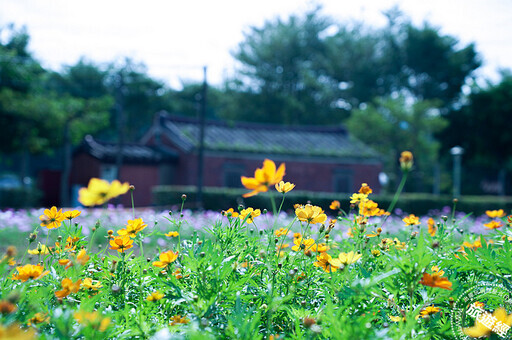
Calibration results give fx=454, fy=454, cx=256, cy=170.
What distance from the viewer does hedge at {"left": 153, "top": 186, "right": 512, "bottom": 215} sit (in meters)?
13.6

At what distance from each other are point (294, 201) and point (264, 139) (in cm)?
696

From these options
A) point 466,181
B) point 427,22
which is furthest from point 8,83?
point 466,181

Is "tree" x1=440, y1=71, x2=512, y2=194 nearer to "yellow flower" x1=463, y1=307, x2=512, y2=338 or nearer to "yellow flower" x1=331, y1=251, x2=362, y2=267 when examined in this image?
"yellow flower" x1=463, y1=307, x2=512, y2=338

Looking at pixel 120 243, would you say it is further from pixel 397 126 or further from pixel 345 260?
pixel 397 126

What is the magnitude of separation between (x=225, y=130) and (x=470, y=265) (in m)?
19.5

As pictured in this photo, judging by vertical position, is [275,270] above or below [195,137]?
below

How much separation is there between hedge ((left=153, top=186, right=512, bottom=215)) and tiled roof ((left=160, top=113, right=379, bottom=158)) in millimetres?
4574

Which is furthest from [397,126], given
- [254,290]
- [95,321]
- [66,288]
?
[95,321]

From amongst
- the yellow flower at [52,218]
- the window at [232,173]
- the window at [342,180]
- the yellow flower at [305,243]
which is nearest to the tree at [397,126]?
the window at [342,180]

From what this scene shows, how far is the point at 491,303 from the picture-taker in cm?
195

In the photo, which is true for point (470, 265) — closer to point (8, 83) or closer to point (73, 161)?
point (8, 83)

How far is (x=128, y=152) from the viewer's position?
19.0 m

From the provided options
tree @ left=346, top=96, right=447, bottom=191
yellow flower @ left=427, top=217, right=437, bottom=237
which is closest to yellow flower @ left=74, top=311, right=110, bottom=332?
yellow flower @ left=427, top=217, right=437, bottom=237

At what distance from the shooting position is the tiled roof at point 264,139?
765 inches
